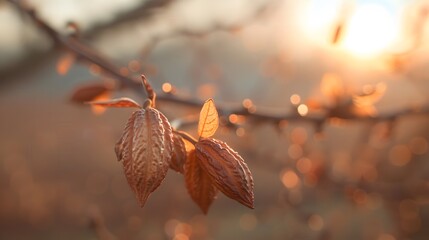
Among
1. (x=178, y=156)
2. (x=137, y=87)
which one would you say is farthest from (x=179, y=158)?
(x=137, y=87)

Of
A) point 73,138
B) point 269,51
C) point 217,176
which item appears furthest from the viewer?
point 73,138

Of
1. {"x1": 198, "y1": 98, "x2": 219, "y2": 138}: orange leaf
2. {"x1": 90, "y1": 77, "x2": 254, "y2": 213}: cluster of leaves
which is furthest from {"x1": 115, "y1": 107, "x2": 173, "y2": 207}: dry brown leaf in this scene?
{"x1": 198, "y1": 98, "x2": 219, "y2": 138}: orange leaf

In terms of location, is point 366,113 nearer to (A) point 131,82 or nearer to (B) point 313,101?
(B) point 313,101

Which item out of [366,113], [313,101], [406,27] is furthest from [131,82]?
[406,27]

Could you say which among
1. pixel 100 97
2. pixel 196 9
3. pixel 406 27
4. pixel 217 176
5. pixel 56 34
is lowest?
pixel 217 176

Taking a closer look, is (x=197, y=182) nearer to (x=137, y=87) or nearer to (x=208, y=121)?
(x=208, y=121)

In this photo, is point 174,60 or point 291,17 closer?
point 291,17

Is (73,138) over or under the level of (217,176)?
over
